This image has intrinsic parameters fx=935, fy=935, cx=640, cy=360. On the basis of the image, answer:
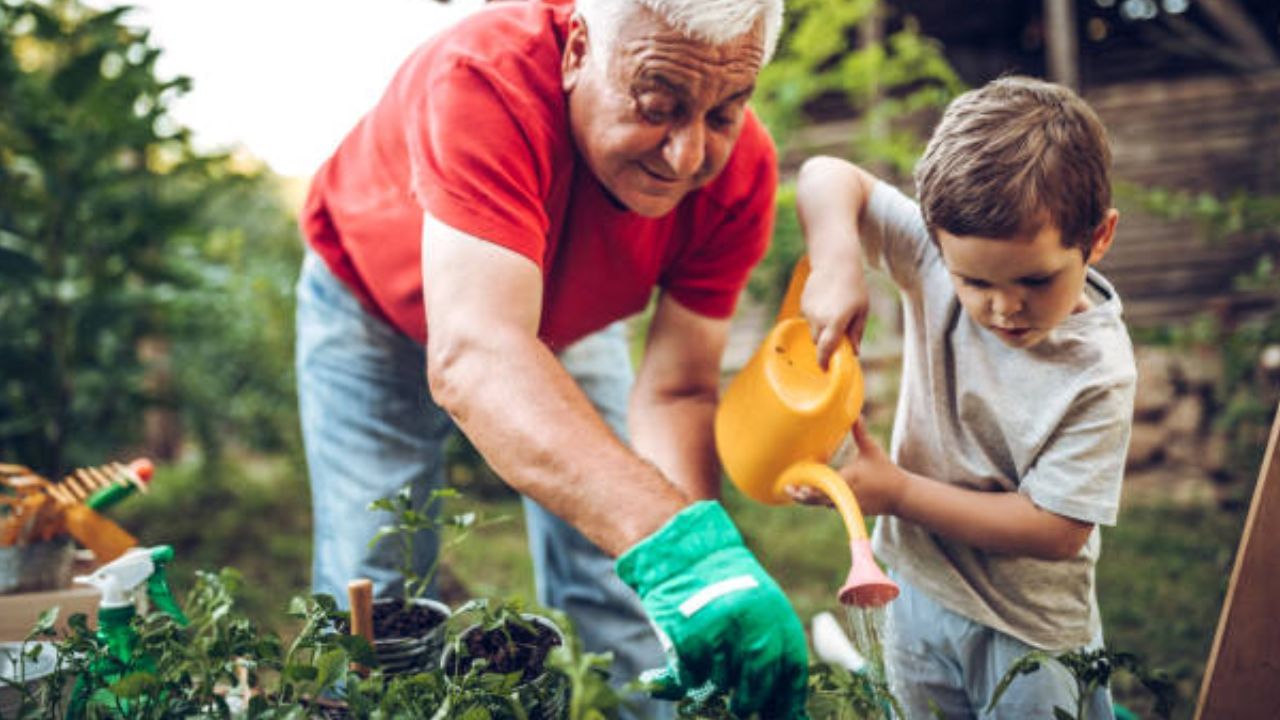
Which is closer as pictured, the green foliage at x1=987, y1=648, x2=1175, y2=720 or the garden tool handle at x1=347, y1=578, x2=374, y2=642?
the green foliage at x1=987, y1=648, x2=1175, y2=720

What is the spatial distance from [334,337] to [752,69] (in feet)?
3.12

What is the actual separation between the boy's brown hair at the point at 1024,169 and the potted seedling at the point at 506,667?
2.28 ft

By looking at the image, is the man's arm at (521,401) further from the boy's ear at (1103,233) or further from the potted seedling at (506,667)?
the boy's ear at (1103,233)

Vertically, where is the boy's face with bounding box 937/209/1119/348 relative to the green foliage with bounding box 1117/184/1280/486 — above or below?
above

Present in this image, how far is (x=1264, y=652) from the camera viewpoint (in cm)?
94

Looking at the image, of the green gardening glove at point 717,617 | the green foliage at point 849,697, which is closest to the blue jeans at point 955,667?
the green foliage at point 849,697

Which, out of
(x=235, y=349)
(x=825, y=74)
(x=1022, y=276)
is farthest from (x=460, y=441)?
(x=1022, y=276)

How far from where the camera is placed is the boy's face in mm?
1113

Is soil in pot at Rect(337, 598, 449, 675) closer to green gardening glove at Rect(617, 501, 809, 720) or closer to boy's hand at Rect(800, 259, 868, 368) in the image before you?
green gardening glove at Rect(617, 501, 809, 720)

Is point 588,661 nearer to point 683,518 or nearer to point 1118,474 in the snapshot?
point 683,518

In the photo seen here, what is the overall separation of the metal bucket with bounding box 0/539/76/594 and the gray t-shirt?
121cm

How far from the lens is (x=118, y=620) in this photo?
1.01 m

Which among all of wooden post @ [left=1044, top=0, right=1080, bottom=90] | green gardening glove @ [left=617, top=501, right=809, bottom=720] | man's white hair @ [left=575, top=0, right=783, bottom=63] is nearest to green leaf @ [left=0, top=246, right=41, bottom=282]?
man's white hair @ [left=575, top=0, right=783, bottom=63]

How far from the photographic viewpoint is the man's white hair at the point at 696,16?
3.87 feet
